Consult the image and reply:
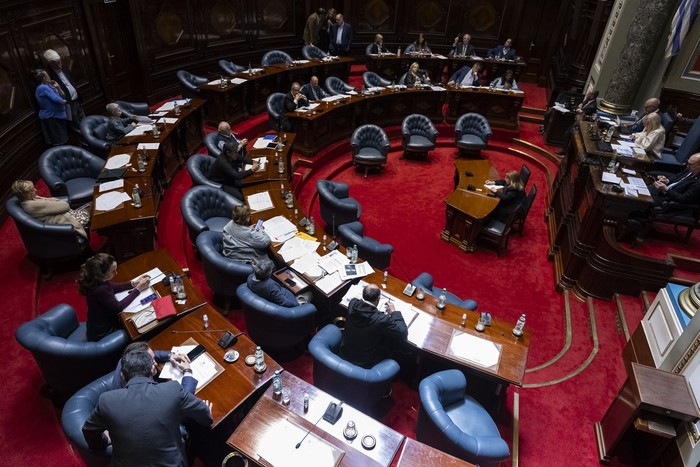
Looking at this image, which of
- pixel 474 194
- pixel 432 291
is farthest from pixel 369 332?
pixel 474 194

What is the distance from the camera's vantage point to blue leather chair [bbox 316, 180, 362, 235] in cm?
625

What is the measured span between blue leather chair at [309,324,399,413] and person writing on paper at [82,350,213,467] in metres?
1.13

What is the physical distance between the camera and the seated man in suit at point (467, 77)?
34.4ft

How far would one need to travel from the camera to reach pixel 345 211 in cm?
626

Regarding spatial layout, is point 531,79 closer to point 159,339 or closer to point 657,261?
point 657,261

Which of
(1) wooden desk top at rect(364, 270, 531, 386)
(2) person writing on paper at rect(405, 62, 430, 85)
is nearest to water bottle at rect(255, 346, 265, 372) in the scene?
(1) wooden desk top at rect(364, 270, 531, 386)

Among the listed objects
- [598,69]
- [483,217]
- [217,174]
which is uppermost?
[598,69]

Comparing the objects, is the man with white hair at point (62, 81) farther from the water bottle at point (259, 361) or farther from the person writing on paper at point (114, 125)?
the water bottle at point (259, 361)

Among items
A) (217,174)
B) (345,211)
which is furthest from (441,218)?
(217,174)

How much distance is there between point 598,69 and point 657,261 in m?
6.40

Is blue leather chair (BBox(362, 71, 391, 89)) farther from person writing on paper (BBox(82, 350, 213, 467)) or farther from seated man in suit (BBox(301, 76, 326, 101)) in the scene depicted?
person writing on paper (BBox(82, 350, 213, 467))

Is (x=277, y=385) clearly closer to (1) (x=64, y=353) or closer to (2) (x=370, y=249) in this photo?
(1) (x=64, y=353)

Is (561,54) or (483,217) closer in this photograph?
(483,217)

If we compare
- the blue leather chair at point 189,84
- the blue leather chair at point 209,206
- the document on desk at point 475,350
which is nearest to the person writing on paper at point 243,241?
the blue leather chair at point 209,206
